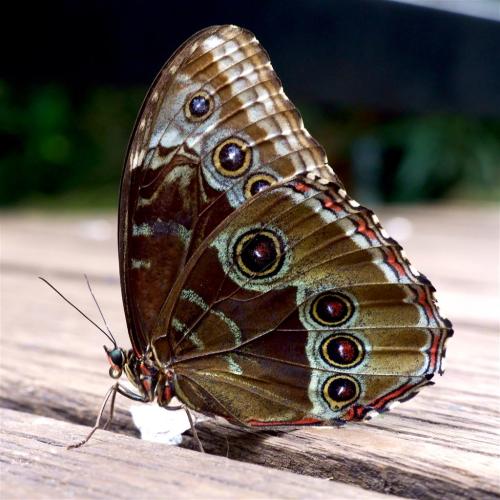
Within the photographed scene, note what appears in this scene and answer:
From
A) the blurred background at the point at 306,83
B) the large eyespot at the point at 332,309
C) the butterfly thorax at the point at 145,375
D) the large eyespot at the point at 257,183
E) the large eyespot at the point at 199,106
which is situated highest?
the blurred background at the point at 306,83

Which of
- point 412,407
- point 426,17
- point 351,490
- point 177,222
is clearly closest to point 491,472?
point 351,490

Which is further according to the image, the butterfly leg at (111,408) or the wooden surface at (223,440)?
the butterfly leg at (111,408)

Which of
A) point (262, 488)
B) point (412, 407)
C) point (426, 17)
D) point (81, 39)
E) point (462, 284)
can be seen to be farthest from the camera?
point (426, 17)

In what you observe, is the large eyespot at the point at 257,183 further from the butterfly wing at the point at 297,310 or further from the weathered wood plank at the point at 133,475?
the weathered wood plank at the point at 133,475

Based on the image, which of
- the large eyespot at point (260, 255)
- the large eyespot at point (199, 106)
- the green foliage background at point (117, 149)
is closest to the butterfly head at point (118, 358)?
the large eyespot at point (260, 255)

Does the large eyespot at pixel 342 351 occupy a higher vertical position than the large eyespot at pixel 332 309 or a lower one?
lower

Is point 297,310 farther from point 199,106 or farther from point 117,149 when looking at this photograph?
point 117,149

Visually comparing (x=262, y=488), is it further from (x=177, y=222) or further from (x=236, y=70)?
(x=236, y=70)
